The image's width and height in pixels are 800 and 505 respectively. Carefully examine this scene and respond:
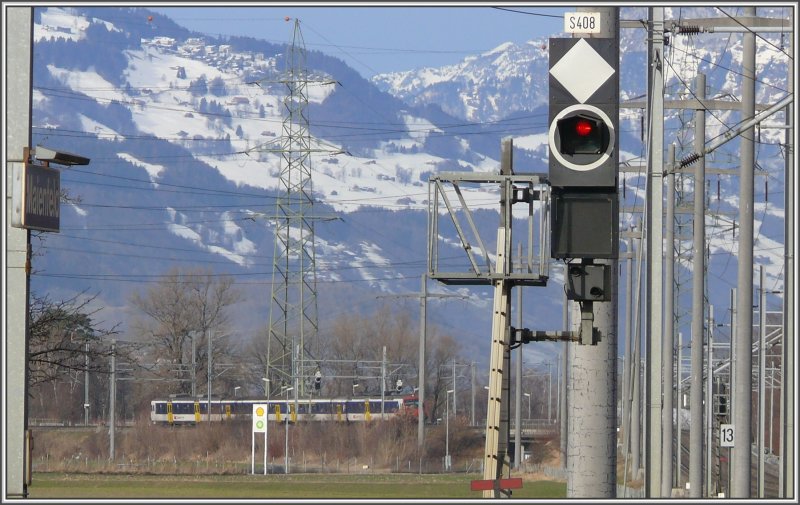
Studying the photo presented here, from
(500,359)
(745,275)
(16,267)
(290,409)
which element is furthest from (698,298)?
(290,409)

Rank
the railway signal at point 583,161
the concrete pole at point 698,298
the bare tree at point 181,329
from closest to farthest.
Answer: the railway signal at point 583,161 → the concrete pole at point 698,298 → the bare tree at point 181,329

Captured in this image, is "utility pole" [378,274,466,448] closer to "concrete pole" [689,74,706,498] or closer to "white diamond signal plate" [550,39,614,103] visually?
"concrete pole" [689,74,706,498]

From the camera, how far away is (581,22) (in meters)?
13.5

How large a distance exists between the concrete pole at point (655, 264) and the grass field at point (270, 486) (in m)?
21.2

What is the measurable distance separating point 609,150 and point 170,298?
14922 cm

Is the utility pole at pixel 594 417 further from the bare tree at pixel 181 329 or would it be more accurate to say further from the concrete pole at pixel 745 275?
the bare tree at pixel 181 329

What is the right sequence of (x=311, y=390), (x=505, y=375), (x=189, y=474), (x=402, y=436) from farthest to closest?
(x=311, y=390) < (x=402, y=436) < (x=189, y=474) < (x=505, y=375)

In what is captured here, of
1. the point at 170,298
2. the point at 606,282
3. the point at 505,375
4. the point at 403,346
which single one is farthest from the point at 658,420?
the point at 403,346

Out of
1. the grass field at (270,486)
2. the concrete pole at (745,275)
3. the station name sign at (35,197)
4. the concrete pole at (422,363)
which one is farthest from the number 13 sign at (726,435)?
the concrete pole at (422,363)

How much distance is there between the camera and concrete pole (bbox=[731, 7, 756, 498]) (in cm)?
3009

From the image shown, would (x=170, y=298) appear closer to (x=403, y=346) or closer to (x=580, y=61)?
(x=403, y=346)

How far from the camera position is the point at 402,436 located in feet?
311

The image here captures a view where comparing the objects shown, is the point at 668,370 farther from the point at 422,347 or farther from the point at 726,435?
the point at 422,347

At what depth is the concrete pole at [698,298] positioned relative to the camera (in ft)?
120
